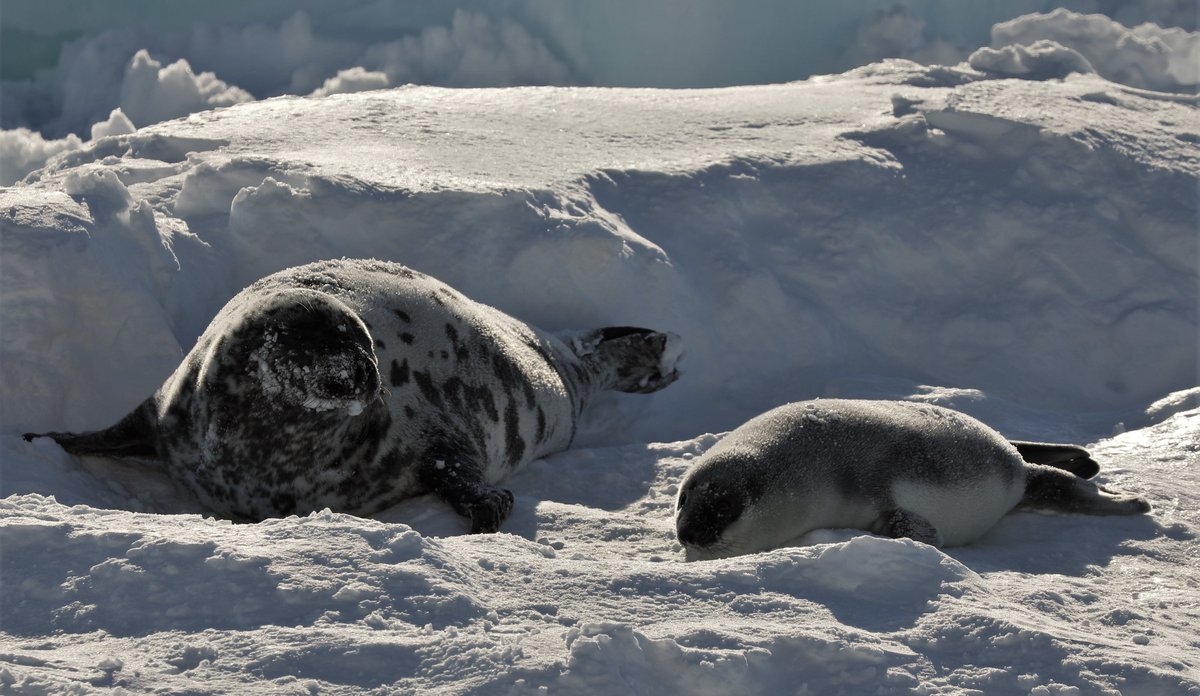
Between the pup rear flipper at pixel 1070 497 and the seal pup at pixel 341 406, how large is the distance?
1731 millimetres

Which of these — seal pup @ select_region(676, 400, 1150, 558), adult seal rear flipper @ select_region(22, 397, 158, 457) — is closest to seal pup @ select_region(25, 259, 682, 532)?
adult seal rear flipper @ select_region(22, 397, 158, 457)

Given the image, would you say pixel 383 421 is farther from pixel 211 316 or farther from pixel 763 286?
pixel 763 286

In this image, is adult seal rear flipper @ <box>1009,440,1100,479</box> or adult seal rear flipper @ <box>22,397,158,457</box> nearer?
adult seal rear flipper @ <box>22,397,158,457</box>

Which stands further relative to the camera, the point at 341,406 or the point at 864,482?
the point at 864,482

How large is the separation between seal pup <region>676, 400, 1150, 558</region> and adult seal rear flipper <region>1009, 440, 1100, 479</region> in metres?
0.16

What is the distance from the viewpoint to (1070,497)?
406cm

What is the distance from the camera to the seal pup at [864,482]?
143 inches

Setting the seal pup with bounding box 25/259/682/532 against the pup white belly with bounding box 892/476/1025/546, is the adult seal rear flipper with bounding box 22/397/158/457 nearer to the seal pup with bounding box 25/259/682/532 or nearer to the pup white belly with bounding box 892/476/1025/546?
the seal pup with bounding box 25/259/682/532

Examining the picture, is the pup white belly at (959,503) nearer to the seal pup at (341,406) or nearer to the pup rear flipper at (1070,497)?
the pup rear flipper at (1070,497)

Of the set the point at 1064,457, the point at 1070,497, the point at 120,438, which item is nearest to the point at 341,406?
the point at 120,438

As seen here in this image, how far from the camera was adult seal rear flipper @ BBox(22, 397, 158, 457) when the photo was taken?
4.06 m

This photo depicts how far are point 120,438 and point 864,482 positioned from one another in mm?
2396

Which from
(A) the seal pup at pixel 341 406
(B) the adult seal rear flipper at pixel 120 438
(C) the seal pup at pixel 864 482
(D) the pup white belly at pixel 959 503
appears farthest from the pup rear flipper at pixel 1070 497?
(B) the adult seal rear flipper at pixel 120 438

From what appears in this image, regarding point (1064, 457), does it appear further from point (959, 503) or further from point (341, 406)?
point (341, 406)
